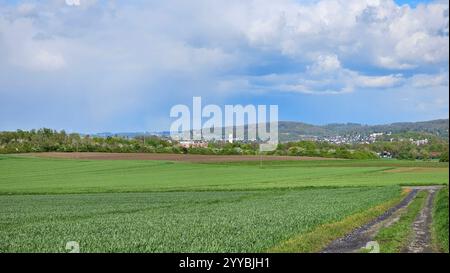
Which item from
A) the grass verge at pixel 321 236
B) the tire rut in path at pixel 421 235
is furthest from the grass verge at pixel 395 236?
the grass verge at pixel 321 236

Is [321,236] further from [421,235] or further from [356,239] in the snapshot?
[421,235]

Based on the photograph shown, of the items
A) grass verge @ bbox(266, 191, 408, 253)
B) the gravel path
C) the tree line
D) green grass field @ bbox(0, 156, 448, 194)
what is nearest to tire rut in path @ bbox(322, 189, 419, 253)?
the gravel path

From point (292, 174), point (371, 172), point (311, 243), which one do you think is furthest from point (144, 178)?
point (311, 243)

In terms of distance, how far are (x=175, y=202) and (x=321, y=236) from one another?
17.7m

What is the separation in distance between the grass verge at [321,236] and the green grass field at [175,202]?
393 mm

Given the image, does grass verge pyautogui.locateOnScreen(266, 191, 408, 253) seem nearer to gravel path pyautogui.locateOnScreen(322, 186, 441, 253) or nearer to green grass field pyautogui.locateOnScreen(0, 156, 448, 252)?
gravel path pyautogui.locateOnScreen(322, 186, 441, 253)

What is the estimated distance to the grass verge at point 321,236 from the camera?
12406 millimetres

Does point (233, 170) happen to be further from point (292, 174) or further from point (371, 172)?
point (371, 172)

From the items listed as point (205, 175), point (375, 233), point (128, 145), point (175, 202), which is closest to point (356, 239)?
point (375, 233)

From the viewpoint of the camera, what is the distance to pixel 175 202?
103 ft

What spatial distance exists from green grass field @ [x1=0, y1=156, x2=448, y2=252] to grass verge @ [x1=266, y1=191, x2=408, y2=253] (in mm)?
393

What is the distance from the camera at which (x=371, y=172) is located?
61.9 metres
